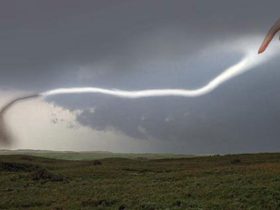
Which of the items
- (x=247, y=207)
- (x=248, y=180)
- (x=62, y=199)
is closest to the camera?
(x=247, y=207)

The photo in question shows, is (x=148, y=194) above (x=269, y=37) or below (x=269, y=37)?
below

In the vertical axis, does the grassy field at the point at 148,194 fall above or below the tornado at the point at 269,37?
below

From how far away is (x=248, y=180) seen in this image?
36.6 meters

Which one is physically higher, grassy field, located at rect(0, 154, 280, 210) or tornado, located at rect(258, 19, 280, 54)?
tornado, located at rect(258, 19, 280, 54)

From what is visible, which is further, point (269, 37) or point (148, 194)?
point (148, 194)

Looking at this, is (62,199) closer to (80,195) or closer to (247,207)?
(80,195)

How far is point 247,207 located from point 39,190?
18.5 m

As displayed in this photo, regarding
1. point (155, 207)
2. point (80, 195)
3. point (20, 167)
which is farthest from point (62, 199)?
point (20, 167)

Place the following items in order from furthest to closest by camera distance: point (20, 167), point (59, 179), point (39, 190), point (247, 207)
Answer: point (20, 167) → point (59, 179) → point (39, 190) → point (247, 207)

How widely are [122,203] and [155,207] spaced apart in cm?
277

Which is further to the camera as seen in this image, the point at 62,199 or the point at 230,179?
the point at 230,179

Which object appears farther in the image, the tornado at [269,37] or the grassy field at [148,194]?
the grassy field at [148,194]

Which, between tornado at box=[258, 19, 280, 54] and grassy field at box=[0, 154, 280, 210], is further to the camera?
grassy field at box=[0, 154, 280, 210]

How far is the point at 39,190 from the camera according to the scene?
1554 inches
